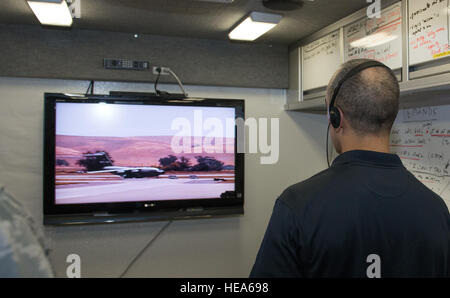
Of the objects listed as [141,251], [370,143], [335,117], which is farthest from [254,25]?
[141,251]

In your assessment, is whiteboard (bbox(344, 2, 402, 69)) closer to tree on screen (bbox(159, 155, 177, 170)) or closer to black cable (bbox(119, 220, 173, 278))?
tree on screen (bbox(159, 155, 177, 170))

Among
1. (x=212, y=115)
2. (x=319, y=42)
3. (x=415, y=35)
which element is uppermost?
(x=319, y=42)

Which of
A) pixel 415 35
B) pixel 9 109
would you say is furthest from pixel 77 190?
pixel 415 35

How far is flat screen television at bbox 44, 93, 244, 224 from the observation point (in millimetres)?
2168

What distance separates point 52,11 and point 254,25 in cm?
119

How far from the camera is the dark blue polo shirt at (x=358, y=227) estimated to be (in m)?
0.90

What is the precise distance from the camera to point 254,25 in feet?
7.06

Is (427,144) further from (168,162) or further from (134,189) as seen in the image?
(134,189)

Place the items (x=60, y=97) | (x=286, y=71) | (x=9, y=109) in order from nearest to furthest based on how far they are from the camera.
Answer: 1. (x=60, y=97)
2. (x=9, y=109)
3. (x=286, y=71)

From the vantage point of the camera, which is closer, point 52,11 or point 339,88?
point 339,88

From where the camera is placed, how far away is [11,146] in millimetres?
2301

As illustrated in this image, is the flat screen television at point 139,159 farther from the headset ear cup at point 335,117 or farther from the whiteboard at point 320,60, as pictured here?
the headset ear cup at point 335,117

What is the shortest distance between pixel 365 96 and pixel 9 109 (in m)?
2.31

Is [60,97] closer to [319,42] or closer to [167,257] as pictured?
[167,257]
